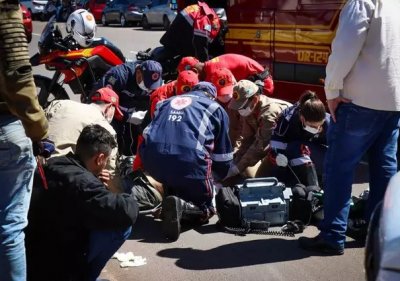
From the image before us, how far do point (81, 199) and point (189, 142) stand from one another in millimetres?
1532

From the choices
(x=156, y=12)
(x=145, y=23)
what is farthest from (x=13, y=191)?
(x=145, y=23)

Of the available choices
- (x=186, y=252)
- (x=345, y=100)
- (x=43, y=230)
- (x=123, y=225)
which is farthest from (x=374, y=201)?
(x=43, y=230)

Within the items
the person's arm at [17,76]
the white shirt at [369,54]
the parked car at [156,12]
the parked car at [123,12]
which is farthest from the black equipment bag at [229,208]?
the parked car at [123,12]

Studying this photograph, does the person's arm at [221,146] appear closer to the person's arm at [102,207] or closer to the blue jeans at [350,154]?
the blue jeans at [350,154]

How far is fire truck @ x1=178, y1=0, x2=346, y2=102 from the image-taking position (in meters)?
6.70

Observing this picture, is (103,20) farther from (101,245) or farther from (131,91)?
(101,245)

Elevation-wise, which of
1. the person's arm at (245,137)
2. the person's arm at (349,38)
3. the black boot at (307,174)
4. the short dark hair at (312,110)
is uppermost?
the person's arm at (349,38)

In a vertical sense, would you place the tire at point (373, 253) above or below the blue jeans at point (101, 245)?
above

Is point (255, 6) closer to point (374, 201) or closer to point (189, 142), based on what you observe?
point (189, 142)

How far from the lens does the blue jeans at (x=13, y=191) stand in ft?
9.48

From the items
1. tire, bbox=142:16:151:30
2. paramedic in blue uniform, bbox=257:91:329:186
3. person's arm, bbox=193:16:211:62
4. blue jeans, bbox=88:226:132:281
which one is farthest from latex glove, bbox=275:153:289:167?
tire, bbox=142:16:151:30

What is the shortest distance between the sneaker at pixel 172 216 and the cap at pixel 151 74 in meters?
2.02

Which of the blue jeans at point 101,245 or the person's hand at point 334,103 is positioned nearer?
the blue jeans at point 101,245

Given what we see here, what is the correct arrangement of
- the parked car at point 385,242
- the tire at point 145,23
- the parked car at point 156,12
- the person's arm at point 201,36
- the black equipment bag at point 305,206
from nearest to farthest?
the parked car at point 385,242
the black equipment bag at point 305,206
the person's arm at point 201,36
the parked car at point 156,12
the tire at point 145,23
